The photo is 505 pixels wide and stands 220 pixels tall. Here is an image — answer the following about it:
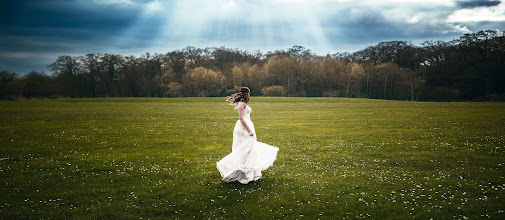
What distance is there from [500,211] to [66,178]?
1414cm

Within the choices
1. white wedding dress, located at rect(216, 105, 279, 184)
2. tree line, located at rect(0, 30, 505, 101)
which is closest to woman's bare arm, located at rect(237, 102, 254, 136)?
white wedding dress, located at rect(216, 105, 279, 184)

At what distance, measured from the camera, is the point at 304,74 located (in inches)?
4665

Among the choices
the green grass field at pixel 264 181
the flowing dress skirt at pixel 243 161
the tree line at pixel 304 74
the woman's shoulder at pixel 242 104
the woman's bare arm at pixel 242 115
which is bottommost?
the green grass field at pixel 264 181

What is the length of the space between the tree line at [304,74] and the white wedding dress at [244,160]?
101 m

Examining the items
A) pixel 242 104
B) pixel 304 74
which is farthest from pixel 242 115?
pixel 304 74

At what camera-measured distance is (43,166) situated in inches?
514

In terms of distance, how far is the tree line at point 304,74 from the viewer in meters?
107

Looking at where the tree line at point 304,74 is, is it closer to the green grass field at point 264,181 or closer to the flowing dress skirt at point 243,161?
the green grass field at point 264,181

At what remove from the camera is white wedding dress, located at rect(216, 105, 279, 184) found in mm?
10078

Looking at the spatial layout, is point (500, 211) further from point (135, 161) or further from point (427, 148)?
point (135, 161)

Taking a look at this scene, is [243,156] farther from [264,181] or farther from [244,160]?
[264,181]

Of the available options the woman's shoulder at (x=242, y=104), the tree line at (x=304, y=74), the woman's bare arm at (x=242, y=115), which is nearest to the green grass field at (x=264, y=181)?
the woman's bare arm at (x=242, y=115)

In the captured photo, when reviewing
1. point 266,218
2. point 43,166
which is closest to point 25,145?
point 43,166

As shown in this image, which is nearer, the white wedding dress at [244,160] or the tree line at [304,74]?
the white wedding dress at [244,160]
